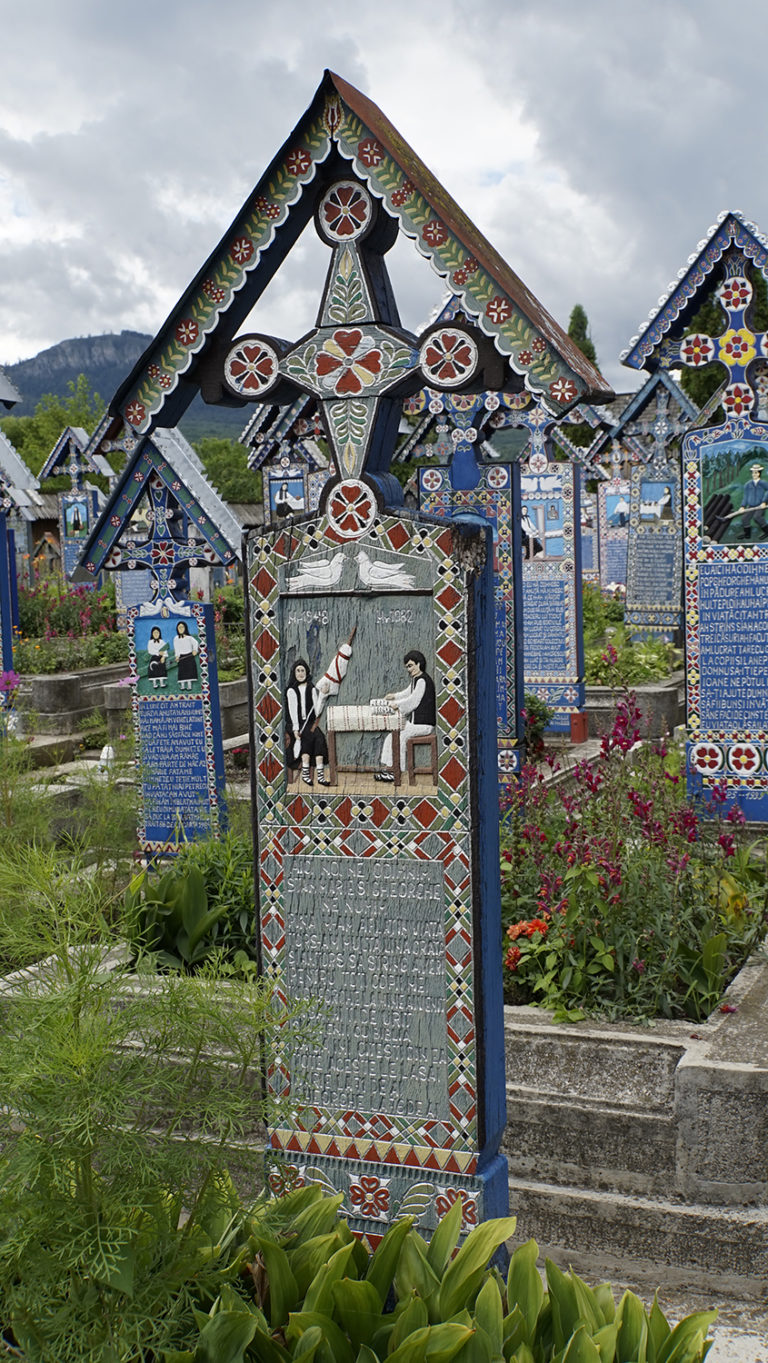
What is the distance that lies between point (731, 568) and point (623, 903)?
336 centimetres

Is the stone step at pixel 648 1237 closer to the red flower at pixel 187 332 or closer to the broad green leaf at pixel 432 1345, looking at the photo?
the broad green leaf at pixel 432 1345

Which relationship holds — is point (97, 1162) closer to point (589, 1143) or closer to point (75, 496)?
point (589, 1143)

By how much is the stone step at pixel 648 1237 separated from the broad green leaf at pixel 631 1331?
1112 mm

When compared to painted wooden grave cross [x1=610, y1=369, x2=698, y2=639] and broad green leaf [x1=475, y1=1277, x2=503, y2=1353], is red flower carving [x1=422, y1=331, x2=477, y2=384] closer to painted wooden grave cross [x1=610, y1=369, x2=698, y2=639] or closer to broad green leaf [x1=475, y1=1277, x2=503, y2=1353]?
broad green leaf [x1=475, y1=1277, x2=503, y2=1353]

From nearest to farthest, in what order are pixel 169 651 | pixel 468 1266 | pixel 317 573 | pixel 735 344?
pixel 468 1266
pixel 317 573
pixel 169 651
pixel 735 344

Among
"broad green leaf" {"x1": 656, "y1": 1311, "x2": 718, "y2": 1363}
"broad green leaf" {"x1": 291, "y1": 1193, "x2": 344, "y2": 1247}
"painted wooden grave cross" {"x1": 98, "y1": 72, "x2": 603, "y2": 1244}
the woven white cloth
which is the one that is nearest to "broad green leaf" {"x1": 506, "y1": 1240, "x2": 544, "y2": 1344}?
"broad green leaf" {"x1": 656, "y1": 1311, "x2": 718, "y2": 1363}

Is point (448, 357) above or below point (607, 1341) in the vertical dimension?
above

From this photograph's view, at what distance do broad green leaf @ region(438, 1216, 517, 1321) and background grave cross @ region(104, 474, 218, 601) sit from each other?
4775 mm

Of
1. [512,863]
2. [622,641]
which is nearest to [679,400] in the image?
[622,641]

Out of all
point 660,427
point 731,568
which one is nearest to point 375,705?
point 731,568

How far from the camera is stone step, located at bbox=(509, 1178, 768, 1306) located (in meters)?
3.99

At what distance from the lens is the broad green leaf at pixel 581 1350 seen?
2.76m

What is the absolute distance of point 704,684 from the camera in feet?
26.0

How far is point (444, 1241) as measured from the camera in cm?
334
